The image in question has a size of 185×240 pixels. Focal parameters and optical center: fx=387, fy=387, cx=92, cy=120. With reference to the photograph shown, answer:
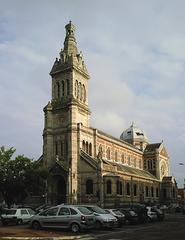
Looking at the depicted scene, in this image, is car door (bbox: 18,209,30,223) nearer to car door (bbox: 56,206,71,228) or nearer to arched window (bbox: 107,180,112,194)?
car door (bbox: 56,206,71,228)

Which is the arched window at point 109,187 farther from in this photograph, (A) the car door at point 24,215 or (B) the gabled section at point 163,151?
(B) the gabled section at point 163,151

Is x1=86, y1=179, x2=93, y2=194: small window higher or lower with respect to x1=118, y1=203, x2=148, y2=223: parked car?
higher

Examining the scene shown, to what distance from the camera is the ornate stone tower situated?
203 feet

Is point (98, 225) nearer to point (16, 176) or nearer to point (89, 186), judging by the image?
point (16, 176)

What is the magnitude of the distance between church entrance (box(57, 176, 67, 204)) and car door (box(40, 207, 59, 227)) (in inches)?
1416

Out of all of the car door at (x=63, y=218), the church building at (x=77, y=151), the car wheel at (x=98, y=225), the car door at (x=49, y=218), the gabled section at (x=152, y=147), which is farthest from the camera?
Answer: the gabled section at (x=152, y=147)

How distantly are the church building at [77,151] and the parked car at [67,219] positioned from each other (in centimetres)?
3354

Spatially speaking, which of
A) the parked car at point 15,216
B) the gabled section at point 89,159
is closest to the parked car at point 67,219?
the parked car at point 15,216

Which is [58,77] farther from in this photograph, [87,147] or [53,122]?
[87,147]

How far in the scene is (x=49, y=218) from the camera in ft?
86.0

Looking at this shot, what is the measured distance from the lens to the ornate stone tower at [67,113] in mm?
62000

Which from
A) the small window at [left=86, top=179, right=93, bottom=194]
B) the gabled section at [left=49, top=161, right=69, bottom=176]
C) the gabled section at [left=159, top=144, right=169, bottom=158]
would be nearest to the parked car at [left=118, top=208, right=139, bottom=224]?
the small window at [left=86, top=179, right=93, bottom=194]

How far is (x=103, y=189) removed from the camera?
197ft

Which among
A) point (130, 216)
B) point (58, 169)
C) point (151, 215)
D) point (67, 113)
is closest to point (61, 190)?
point (58, 169)
